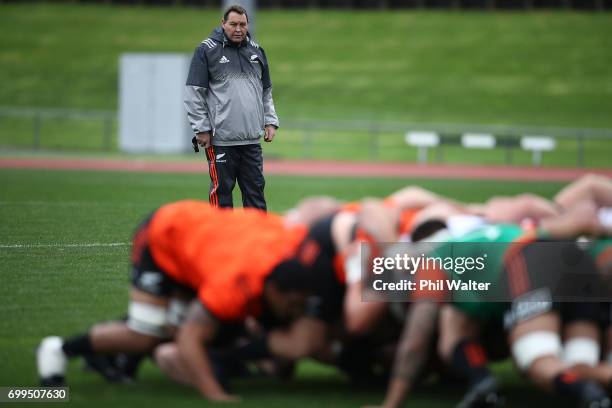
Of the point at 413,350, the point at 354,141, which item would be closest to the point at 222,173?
the point at 413,350

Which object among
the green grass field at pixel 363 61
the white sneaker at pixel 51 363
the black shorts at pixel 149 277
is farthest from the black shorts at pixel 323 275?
the green grass field at pixel 363 61

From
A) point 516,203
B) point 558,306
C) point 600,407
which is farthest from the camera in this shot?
point 516,203

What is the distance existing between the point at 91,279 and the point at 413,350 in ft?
14.2

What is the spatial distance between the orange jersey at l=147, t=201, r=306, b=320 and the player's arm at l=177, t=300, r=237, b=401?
0.07m

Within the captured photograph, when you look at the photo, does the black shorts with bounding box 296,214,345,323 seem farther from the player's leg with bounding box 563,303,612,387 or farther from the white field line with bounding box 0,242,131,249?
the white field line with bounding box 0,242,131,249

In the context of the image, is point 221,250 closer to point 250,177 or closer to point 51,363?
point 51,363

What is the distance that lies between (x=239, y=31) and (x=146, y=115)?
19.2 m

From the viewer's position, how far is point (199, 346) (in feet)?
19.1

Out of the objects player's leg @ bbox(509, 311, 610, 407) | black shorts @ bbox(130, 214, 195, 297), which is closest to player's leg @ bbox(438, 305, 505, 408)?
player's leg @ bbox(509, 311, 610, 407)

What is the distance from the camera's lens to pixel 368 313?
5.68 metres

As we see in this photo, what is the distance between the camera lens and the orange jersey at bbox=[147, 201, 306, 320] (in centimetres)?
582

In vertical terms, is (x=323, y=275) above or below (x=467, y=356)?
above

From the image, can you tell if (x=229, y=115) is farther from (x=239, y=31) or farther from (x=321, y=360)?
(x=321, y=360)

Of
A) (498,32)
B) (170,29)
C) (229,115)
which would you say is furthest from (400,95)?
(229,115)
